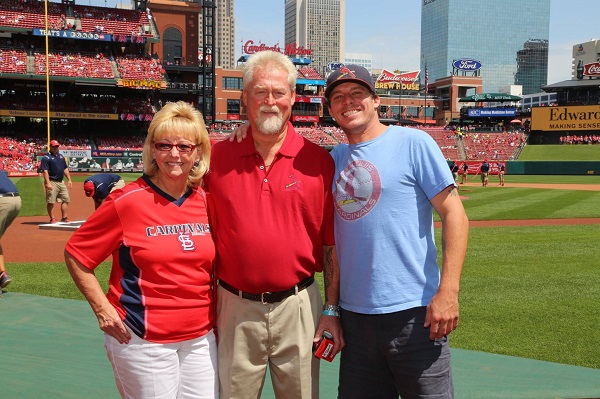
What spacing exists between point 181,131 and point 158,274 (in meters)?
0.73

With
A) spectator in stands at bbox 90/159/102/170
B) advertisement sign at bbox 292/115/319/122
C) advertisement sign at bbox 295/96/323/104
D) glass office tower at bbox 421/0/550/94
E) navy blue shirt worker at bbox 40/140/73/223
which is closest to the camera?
navy blue shirt worker at bbox 40/140/73/223

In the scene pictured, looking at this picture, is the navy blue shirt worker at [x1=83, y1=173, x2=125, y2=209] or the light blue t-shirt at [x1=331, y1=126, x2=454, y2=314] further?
the navy blue shirt worker at [x1=83, y1=173, x2=125, y2=209]

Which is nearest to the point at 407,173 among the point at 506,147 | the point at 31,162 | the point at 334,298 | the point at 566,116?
the point at 334,298

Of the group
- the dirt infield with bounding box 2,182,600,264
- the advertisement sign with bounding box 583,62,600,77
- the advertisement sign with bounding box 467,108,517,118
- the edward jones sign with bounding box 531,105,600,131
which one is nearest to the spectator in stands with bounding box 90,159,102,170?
the dirt infield with bounding box 2,182,600,264

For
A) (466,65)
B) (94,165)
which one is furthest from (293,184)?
(466,65)

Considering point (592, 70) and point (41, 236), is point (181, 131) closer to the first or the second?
point (41, 236)

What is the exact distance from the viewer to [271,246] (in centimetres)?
281

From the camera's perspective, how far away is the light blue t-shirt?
8.87 ft

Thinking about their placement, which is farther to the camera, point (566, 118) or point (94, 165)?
point (566, 118)

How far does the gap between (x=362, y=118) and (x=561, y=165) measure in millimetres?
46367

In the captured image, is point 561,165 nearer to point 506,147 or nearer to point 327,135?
point 506,147

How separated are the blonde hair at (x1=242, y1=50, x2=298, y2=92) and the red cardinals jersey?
83 cm

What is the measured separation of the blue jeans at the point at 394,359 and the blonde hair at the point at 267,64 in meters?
1.34

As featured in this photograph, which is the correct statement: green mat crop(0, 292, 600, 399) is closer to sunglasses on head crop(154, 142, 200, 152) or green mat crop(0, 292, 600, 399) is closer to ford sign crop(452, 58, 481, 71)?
sunglasses on head crop(154, 142, 200, 152)
